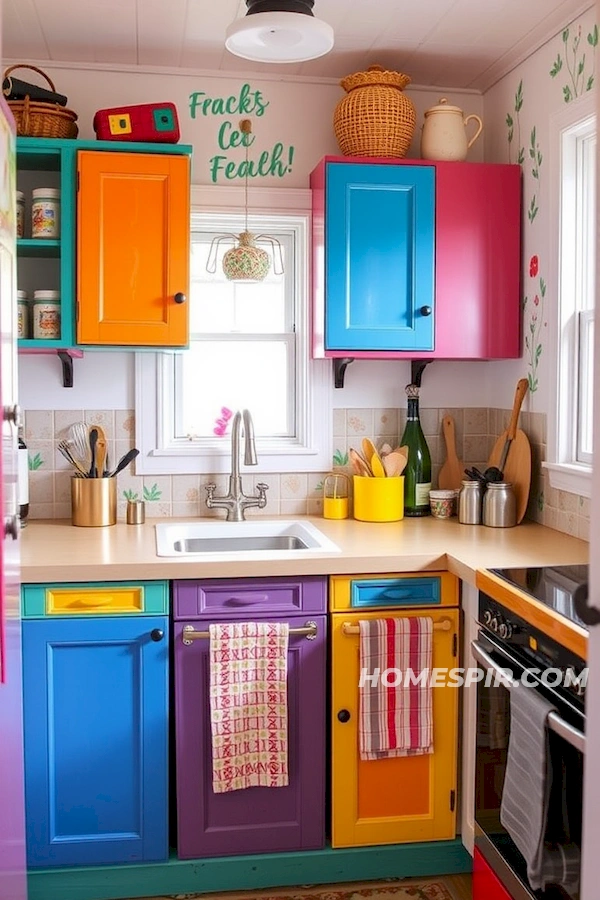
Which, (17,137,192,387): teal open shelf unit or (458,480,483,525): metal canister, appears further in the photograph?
Answer: (458,480,483,525): metal canister

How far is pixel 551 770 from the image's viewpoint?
6.36 ft

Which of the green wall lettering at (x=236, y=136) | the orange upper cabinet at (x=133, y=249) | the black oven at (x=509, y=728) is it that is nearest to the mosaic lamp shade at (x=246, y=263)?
the orange upper cabinet at (x=133, y=249)

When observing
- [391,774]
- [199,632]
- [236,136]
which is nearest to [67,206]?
[236,136]

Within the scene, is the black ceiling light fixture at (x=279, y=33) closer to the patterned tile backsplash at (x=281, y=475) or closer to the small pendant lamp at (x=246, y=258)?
the small pendant lamp at (x=246, y=258)

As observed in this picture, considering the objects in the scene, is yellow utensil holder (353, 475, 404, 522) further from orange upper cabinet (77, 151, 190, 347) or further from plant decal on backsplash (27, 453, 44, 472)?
plant decal on backsplash (27, 453, 44, 472)

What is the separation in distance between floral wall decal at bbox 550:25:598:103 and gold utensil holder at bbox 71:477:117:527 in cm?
188

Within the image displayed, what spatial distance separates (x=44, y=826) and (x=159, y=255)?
5.60ft

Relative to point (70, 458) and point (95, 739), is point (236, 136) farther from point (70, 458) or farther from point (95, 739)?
point (95, 739)

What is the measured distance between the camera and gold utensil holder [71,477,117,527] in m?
3.12

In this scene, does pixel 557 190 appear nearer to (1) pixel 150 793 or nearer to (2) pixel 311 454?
(2) pixel 311 454

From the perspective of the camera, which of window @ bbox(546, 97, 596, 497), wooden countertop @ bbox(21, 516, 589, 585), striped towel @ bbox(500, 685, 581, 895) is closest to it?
striped towel @ bbox(500, 685, 581, 895)

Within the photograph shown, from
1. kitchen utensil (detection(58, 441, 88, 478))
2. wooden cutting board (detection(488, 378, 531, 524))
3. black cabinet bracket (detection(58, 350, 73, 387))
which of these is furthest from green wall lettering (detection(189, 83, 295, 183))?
wooden cutting board (detection(488, 378, 531, 524))

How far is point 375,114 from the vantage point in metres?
3.11

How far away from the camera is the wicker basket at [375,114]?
3104 millimetres
